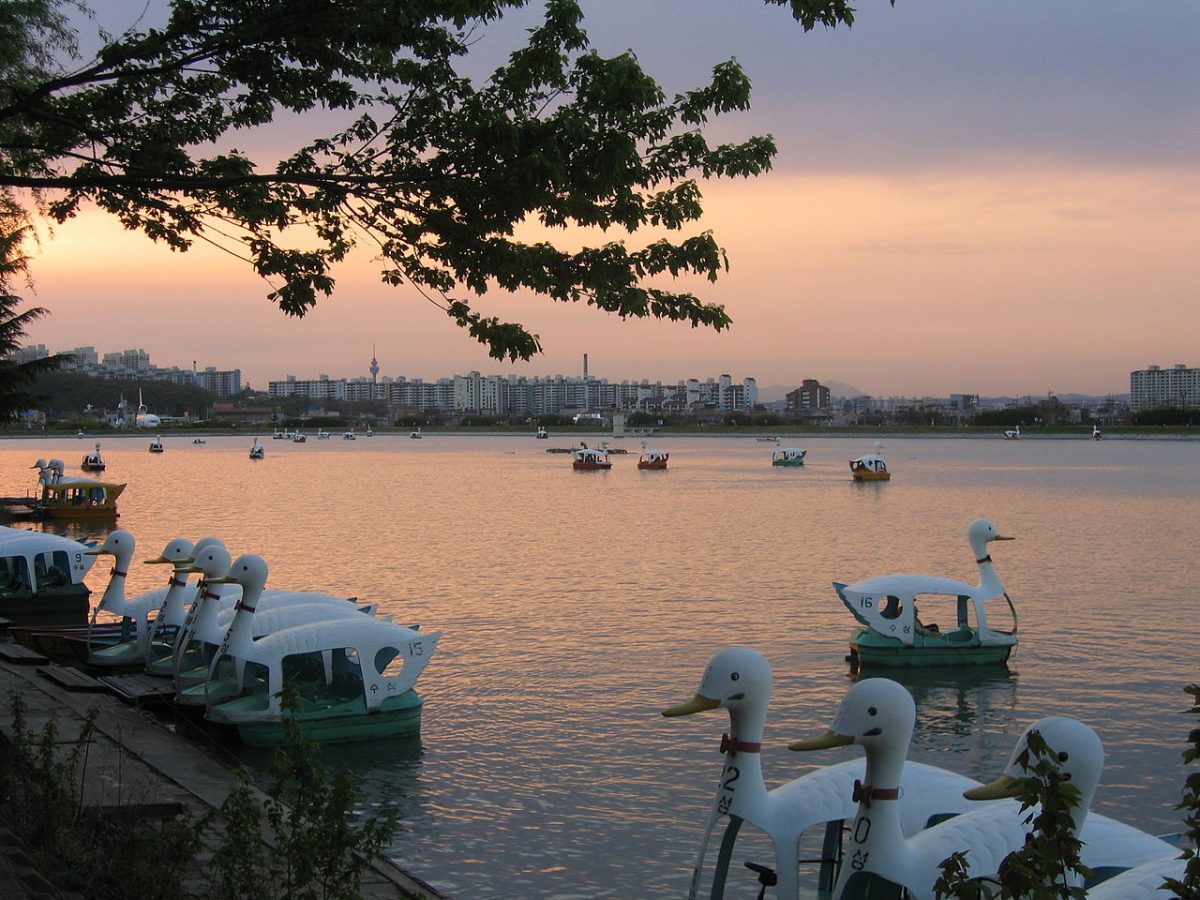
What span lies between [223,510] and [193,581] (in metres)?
27.5

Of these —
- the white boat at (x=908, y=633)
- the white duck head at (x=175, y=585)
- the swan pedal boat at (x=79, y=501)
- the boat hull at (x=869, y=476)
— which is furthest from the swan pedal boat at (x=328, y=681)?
the boat hull at (x=869, y=476)

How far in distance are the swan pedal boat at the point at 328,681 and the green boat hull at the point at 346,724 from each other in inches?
0.5

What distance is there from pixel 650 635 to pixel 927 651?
241 inches

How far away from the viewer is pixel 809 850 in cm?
1307

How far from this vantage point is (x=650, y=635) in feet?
82.3

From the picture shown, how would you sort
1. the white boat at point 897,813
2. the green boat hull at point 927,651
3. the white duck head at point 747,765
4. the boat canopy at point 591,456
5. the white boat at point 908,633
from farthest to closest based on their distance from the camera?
1. the boat canopy at point 591,456
2. the green boat hull at point 927,651
3. the white boat at point 908,633
4. the white duck head at point 747,765
5. the white boat at point 897,813

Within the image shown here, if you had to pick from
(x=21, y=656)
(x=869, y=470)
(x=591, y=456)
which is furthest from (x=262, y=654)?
(x=591, y=456)

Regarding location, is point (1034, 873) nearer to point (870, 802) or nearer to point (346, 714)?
point (870, 802)

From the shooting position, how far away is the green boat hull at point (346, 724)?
15.5 meters

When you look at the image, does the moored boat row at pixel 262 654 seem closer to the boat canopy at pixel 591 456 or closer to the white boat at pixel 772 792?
the white boat at pixel 772 792

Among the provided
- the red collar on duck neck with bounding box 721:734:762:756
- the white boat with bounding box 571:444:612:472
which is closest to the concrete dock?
the red collar on duck neck with bounding box 721:734:762:756

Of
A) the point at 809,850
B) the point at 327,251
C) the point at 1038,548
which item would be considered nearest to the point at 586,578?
the point at 1038,548

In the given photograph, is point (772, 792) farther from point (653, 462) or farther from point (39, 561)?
point (653, 462)

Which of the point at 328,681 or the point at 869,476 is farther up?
the point at 328,681
